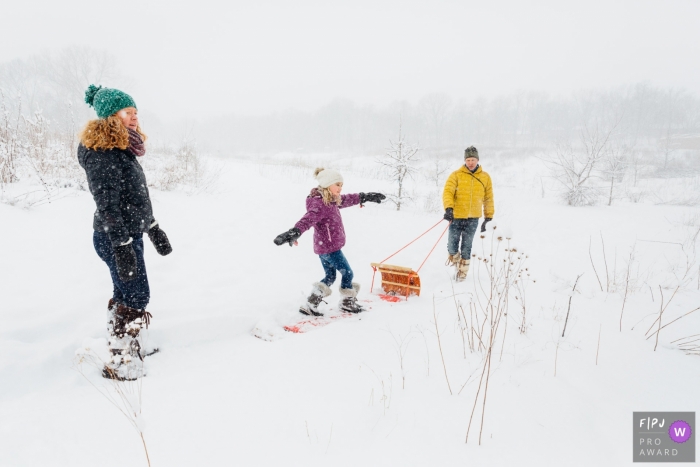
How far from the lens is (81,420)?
1772 millimetres

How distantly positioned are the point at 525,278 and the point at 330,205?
126 inches

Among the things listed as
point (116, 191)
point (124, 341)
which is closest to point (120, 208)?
point (116, 191)

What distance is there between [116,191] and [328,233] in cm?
181

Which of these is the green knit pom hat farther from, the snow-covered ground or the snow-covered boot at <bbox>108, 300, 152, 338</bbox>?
the snow-covered ground

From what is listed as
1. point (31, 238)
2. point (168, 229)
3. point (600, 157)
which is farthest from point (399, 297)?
point (600, 157)

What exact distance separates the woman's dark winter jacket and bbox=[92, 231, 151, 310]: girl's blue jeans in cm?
9

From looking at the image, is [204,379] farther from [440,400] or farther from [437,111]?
[437,111]

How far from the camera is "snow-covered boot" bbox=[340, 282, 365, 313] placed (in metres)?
3.55

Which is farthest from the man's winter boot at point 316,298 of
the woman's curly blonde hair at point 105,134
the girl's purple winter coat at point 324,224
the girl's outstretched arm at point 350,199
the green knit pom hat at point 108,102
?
the green knit pom hat at point 108,102

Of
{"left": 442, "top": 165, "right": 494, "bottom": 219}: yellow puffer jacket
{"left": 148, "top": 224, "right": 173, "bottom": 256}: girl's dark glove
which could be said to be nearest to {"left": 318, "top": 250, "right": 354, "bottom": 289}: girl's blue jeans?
{"left": 148, "top": 224, "right": 173, "bottom": 256}: girl's dark glove

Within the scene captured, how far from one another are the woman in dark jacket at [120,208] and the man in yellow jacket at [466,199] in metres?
3.55

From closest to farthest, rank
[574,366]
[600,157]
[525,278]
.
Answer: [574,366]
[525,278]
[600,157]

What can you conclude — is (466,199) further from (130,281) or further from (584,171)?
(584,171)

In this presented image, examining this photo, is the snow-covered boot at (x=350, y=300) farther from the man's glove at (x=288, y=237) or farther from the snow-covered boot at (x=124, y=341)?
the snow-covered boot at (x=124, y=341)
